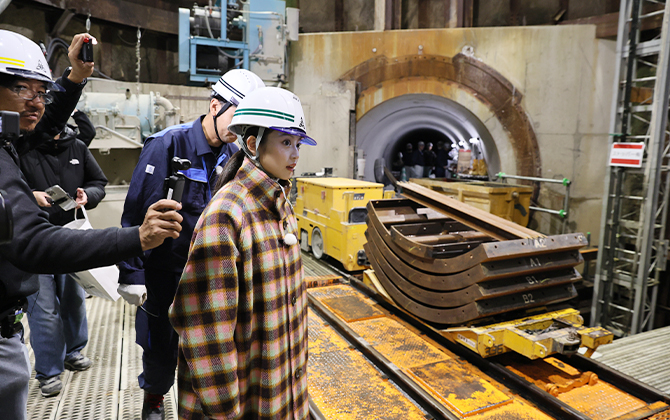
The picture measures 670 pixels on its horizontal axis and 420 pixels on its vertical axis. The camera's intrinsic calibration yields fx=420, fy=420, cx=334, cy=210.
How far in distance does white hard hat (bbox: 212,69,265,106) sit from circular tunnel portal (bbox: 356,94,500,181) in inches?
301

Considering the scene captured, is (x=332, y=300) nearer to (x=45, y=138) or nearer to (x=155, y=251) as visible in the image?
(x=155, y=251)

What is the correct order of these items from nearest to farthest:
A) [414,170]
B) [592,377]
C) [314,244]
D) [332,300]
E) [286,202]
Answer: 1. [286,202]
2. [592,377]
3. [332,300]
4. [314,244]
5. [414,170]

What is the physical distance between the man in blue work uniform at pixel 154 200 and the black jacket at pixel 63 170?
1.13 meters

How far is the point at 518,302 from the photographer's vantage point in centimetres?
390

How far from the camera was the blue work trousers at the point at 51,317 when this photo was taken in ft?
9.68

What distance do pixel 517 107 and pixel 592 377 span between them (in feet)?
21.5

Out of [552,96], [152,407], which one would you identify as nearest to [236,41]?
[552,96]

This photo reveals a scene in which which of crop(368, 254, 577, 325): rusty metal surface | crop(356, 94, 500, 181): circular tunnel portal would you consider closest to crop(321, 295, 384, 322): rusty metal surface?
crop(368, 254, 577, 325): rusty metal surface

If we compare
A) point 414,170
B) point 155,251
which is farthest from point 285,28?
point 155,251

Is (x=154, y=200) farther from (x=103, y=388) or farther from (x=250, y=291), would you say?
(x=103, y=388)

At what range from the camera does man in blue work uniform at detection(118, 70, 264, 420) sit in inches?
93.0

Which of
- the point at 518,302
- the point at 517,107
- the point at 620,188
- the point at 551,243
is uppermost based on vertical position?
the point at 517,107

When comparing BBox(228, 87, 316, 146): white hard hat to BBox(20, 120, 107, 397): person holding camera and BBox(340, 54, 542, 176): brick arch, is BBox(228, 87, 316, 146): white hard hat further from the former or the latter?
BBox(340, 54, 542, 176): brick arch

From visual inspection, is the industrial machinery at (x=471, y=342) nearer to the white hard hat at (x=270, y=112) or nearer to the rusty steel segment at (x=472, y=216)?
the rusty steel segment at (x=472, y=216)
